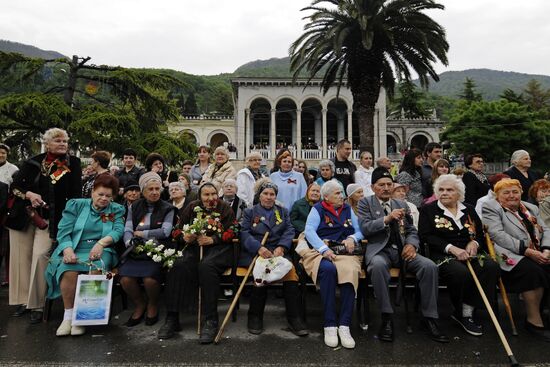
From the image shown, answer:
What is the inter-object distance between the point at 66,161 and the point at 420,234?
15.2 ft

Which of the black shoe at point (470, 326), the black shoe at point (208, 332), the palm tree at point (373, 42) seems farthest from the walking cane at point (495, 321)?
the palm tree at point (373, 42)

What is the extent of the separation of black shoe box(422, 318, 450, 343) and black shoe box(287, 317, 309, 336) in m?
1.30

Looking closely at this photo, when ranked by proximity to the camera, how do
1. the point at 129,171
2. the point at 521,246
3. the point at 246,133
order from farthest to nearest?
the point at 246,133 → the point at 129,171 → the point at 521,246

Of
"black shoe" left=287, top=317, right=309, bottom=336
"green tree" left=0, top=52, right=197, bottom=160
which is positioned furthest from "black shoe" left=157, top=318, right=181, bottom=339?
"green tree" left=0, top=52, right=197, bottom=160

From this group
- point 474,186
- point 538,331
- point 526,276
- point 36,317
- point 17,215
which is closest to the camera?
point 538,331

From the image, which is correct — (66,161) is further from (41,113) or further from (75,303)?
(41,113)

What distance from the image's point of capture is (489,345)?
3438 mm

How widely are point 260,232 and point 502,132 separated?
26689 millimetres

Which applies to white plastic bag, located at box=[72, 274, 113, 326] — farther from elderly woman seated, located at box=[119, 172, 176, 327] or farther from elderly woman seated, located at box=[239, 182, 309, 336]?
elderly woman seated, located at box=[239, 182, 309, 336]

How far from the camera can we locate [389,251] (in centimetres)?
402

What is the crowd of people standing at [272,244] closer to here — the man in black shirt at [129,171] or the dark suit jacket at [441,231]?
the dark suit jacket at [441,231]

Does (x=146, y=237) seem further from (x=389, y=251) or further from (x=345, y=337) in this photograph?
(x=389, y=251)

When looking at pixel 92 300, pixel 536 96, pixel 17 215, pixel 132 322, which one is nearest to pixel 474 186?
pixel 132 322

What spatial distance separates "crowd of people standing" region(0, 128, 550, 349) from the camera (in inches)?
148
